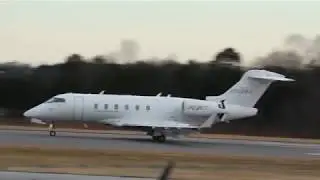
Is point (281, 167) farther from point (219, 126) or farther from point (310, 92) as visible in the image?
point (310, 92)

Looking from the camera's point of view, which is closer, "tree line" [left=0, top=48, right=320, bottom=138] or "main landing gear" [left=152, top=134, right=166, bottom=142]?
"main landing gear" [left=152, top=134, right=166, bottom=142]

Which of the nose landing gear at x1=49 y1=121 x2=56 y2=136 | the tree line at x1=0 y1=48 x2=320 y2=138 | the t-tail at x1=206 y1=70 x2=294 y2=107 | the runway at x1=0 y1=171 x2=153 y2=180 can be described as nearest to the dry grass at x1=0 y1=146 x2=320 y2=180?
the runway at x1=0 y1=171 x2=153 y2=180

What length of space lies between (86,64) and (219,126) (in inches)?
742

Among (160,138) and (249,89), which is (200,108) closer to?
(160,138)

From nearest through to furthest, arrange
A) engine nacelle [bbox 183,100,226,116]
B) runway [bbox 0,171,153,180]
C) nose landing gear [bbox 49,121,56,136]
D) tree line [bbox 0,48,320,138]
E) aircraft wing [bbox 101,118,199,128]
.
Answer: runway [bbox 0,171,153,180]
aircraft wing [bbox 101,118,199,128]
engine nacelle [bbox 183,100,226,116]
nose landing gear [bbox 49,121,56,136]
tree line [bbox 0,48,320,138]

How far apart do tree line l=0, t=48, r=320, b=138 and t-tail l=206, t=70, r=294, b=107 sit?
57.6 ft

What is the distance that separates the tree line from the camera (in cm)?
6531

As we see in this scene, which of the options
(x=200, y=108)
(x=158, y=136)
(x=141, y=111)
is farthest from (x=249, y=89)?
(x=141, y=111)

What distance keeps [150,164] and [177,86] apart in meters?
43.0

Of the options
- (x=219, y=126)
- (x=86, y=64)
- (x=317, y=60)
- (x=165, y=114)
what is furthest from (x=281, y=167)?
(x=317, y=60)

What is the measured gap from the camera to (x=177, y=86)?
69.3m

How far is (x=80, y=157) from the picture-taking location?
2838 cm

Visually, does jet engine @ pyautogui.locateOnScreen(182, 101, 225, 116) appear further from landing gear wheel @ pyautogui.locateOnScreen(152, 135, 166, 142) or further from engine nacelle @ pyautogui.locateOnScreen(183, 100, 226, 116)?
landing gear wheel @ pyautogui.locateOnScreen(152, 135, 166, 142)

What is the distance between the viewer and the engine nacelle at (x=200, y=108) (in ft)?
139
